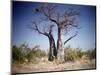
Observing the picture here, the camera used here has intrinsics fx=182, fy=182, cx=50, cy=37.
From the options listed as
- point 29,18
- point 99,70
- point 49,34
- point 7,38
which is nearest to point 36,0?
point 29,18

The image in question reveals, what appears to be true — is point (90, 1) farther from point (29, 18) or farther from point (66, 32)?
point (29, 18)

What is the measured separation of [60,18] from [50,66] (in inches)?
25.6

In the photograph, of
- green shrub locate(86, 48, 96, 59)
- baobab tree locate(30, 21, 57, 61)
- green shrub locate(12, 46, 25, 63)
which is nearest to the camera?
green shrub locate(12, 46, 25, 63)

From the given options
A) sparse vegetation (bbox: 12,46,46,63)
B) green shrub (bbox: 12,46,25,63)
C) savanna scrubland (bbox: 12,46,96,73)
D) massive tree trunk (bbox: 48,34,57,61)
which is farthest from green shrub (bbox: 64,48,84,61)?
green shrub (bbox: 12,46,25,63)

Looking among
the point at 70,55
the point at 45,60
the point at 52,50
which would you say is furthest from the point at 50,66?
the point at 70,55

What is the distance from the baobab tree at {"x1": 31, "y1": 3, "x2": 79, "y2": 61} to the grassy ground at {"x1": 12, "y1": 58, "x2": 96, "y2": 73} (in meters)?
0.12

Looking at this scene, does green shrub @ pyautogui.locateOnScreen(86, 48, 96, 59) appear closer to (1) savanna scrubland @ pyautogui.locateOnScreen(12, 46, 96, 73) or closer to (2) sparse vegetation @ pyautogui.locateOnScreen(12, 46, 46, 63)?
(1) savanna scrubland @ pyautogui.locateOnScreen(12, 46, 96, 73)

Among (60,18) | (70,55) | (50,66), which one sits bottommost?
(50,66)

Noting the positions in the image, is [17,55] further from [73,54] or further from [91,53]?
[91,53]

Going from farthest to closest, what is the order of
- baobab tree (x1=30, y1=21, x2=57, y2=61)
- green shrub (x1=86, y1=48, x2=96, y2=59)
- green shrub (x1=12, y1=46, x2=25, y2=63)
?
green shrub (x1=86, y1=48, x2=96, y2=59) < baobab tree (x1=30, y1=21, x2=57, y2=61) < green shrub (x1=12, y1=46, x2=25, y2=63)

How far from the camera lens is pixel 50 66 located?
2389 millimetres

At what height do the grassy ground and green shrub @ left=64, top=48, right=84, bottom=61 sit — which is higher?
green shrub @ left=64, top=48, right=84, bottom=61

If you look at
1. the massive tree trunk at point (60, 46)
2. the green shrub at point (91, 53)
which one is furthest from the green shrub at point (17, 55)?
the green shrub at point (91, 53)

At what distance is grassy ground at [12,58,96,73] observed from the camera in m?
2.28
